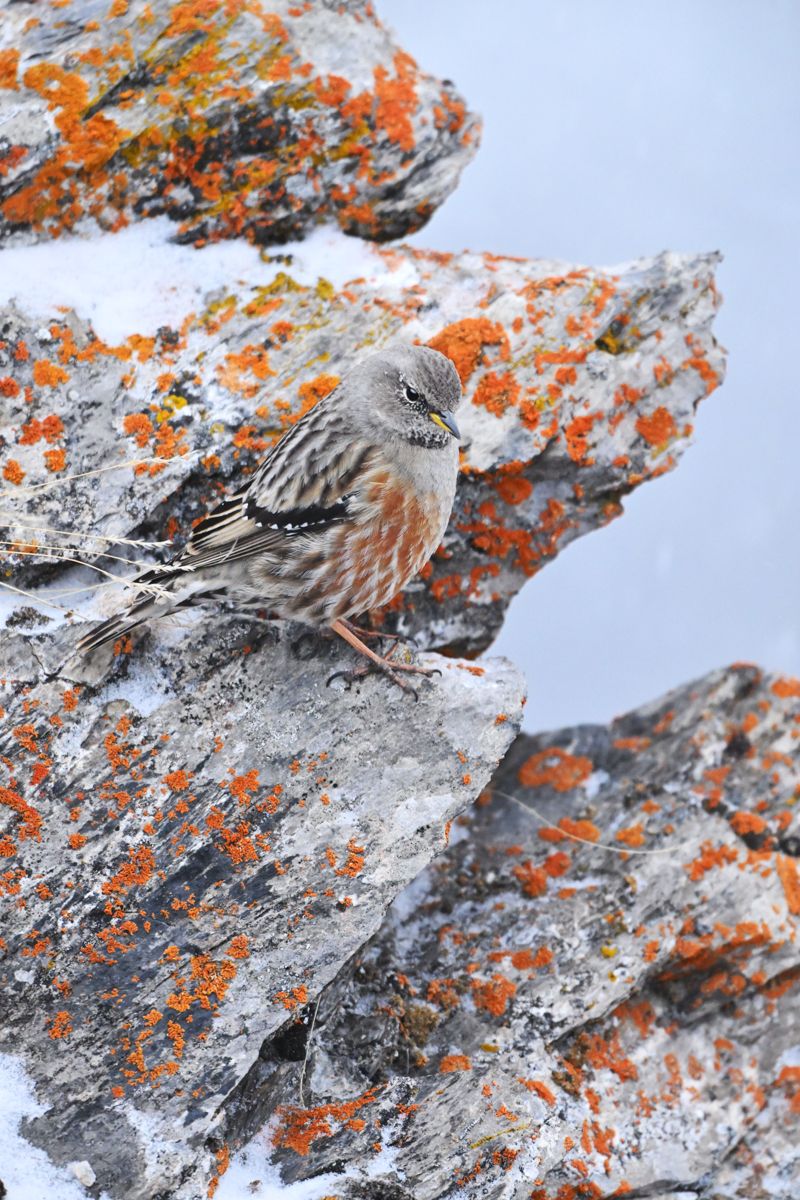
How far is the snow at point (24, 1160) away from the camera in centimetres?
→ 516

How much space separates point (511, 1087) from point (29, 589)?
4.05m

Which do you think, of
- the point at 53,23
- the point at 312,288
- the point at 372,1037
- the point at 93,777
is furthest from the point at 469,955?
the point at 53,23

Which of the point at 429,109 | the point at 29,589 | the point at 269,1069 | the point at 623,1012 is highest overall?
the point at 429,109

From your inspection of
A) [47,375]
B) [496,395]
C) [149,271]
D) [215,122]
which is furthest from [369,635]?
[215,122]

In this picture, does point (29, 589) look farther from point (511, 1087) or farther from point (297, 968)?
point (511, 1087)

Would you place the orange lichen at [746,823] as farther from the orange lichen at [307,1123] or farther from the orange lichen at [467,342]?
the orange lichen at [467,342]

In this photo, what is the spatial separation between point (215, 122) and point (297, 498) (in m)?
3.31

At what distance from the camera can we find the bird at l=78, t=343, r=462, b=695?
6.18m

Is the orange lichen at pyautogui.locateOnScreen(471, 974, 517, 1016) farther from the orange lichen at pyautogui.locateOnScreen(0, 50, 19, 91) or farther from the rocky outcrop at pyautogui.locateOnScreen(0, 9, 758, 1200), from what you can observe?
the orange lichen at pyautogui.locateOnScreen(0, 50, 19, 91)

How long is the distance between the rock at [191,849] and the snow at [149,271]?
2.35m

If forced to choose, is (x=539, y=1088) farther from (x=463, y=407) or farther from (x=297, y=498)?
(x=463, y=407)

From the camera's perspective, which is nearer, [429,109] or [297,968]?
[297,968]

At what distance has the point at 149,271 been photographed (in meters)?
7.66

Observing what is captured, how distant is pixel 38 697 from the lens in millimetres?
6020
